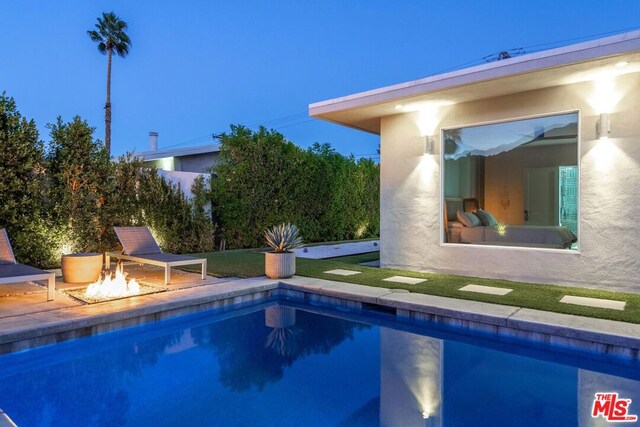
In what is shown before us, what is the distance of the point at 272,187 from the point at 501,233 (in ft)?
22.1

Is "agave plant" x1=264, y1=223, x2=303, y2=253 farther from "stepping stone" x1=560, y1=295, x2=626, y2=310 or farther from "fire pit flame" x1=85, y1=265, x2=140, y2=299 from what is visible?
"stepping stone" x1=560, y1=295, x2=626, y2=310

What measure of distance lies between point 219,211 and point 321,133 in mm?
84625

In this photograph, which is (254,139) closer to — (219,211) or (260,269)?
(219,211)

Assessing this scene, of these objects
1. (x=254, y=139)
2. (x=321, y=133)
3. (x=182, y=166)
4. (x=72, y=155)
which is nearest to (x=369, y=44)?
(x=321, y=133)

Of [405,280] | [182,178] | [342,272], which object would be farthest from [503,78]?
[182,178]

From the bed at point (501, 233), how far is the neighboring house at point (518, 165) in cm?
2

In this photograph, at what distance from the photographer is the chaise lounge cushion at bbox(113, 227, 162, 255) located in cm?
788

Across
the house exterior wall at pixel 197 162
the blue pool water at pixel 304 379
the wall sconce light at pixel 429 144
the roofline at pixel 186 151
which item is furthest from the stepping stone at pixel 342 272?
the house exterior wall at pixel 197 162

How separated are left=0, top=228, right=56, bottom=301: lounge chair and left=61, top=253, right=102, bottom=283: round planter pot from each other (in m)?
0.71

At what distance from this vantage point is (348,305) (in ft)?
20.9

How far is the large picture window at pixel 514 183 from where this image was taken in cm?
703

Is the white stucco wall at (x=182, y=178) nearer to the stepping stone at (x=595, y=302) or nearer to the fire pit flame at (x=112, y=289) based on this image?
the fire pit flame at (x=112, y=289)

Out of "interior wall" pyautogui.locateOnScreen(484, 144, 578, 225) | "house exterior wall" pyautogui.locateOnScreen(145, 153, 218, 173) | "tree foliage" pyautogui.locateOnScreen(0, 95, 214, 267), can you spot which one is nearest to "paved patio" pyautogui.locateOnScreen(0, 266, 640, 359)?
"tree foliage" pyautogui.locateOnScreen(0, 95, 214, 267)

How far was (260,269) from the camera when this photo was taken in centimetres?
838
